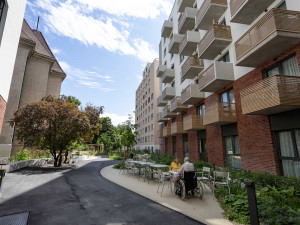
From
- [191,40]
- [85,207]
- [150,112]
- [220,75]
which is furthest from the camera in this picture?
[150,112]

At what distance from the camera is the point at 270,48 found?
793cm

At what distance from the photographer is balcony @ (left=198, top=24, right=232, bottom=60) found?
460 inches

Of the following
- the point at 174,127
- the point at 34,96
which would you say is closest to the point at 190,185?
the point at 174,127

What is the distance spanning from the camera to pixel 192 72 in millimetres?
16109

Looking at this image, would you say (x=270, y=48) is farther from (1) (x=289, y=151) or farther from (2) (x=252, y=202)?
(2) (x=252, y=202)

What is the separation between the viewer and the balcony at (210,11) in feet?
40.7

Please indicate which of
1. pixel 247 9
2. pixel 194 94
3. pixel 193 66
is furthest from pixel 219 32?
pixel 194 94

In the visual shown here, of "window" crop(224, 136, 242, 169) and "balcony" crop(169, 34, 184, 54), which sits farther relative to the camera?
"balcony" crop(169, 34, 184, 54)

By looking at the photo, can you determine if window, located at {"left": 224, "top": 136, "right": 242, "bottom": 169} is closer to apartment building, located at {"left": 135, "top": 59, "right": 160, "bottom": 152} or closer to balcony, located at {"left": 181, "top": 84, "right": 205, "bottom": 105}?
balcony, located at {"left": 181, "top": 84, "right": 205, "bottom": 105}

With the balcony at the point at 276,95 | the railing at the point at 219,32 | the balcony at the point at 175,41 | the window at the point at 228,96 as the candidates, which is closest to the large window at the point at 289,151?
the balcony at the point at 276,95

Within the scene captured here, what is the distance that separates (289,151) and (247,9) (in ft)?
25.6

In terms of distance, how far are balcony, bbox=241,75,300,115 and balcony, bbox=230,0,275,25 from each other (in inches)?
182

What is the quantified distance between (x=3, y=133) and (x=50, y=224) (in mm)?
18751

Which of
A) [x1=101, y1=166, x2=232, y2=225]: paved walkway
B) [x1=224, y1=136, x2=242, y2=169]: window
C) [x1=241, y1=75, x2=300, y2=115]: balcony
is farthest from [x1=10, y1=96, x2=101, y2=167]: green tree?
[x1=241, y1=75, x2=300, y2=115]: balcony
